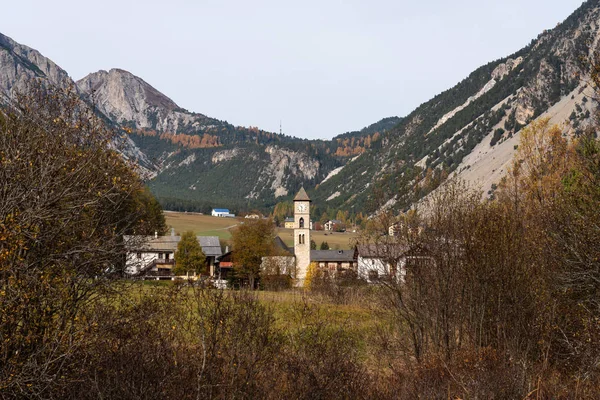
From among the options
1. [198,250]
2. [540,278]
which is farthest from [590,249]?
[198,250]

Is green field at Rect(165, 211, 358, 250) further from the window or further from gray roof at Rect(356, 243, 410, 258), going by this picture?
gray roof at Rect(356, 243, 410, 258)

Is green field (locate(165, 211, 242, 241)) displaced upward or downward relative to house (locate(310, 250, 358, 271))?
upward

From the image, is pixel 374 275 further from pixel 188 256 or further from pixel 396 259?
pixel 188 256

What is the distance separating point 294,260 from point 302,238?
3.41 m

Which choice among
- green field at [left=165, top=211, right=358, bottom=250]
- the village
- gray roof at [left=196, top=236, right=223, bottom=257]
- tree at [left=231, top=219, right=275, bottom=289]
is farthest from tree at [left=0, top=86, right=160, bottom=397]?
green field at [left=165, top=211, right=358, bottom=250]

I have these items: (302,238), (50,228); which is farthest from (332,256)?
(50,228)

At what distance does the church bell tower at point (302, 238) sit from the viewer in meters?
73.1

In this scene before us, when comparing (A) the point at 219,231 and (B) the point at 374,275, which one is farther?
(A) the point at 219,231

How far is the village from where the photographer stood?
50.7 feet

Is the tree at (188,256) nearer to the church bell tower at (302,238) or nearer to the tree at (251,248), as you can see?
the tree at (251,248)

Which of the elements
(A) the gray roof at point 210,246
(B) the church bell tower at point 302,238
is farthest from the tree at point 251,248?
(A) the gray roof at point 210,246

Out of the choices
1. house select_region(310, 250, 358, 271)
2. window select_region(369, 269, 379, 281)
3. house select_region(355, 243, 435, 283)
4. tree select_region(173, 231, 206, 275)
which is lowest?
house select_region(310, 250, 358, 271)

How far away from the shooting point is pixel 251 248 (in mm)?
63938

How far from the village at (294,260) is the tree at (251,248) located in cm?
38
